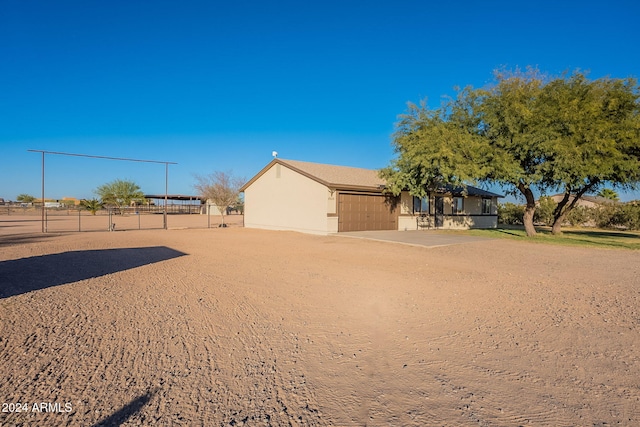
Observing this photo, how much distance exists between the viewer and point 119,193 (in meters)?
56.9

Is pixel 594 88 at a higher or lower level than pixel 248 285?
higher

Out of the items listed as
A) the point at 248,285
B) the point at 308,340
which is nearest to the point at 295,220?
the point at 248,285

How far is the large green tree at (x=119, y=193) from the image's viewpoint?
182ft

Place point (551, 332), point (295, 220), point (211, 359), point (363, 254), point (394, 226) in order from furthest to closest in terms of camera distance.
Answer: point (394, 226) < point (295, 220) < point (363, 254) < point (551, 332) < point (211, 359)

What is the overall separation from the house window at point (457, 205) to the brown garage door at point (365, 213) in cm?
637

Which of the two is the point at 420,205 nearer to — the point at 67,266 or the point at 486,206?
the point at 486,206

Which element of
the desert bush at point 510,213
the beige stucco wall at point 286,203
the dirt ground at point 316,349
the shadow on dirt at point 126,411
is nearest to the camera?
the shadow on dirt at point 126,411

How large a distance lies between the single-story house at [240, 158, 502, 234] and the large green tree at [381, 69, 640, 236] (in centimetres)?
337

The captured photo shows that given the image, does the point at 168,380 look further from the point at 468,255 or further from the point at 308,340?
the point at 468,255

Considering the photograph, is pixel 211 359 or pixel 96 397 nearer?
pixel 96 397

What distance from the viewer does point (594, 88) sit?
1714 centimetres

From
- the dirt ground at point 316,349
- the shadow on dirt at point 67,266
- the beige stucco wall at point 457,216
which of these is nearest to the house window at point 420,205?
the beige stucco wall at point 457,216

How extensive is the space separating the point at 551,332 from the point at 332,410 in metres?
3.55

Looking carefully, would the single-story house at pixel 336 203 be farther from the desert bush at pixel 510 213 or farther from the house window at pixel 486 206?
the desert bush at pixel 510 213
